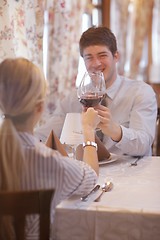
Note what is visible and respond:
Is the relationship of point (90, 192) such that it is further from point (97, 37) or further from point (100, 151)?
point (97, 37)

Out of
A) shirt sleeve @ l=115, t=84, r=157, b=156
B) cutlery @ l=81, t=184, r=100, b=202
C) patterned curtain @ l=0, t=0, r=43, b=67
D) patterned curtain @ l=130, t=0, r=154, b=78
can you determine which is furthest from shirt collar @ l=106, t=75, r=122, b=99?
patterned curtain @ l=130, t=0, r=154, b=78

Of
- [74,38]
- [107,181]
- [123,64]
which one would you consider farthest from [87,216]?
[123,64]

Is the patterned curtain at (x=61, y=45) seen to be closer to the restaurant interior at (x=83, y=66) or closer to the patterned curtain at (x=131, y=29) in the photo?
the restaurant interior at (x=83, y=66)

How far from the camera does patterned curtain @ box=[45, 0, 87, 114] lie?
3492 millimetres

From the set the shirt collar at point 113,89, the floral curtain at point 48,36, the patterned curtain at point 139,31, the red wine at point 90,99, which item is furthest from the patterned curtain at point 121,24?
the red wine at point 90,99

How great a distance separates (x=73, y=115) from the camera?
1761 millimetres

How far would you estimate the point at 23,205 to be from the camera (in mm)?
963

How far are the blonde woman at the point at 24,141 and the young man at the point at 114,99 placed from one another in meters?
0.89

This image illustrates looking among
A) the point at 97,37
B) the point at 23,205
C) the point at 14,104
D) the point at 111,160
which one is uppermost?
Result: the point at 97,37

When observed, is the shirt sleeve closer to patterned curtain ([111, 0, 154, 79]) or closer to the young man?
the young man

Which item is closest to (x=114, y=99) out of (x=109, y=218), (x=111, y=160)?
(x=111, y=160)

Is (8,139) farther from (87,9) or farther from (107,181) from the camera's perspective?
(87,9)

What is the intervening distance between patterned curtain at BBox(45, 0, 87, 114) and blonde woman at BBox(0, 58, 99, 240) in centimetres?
238

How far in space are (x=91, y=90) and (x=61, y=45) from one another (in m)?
2.13
